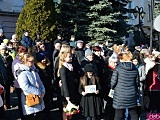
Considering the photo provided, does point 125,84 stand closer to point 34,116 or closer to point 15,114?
point 34,116

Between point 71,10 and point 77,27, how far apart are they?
115 cm

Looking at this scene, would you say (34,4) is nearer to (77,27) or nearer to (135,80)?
(77,27)

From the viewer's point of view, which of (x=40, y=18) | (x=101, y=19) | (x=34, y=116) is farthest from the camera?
(x=101, y=19)

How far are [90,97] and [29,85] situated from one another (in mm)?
1531

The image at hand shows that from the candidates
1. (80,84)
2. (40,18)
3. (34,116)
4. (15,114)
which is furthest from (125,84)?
(40,18)

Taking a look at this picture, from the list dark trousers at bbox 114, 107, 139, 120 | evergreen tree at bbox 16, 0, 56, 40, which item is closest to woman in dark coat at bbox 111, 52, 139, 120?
dark trousers at bbox 114, 107, 139, 120

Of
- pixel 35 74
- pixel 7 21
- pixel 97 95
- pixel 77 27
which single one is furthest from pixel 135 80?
pixel 7 21

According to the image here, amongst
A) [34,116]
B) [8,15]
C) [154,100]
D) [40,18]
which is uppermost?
[8,15]

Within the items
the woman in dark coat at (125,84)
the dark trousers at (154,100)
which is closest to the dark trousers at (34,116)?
the woman in dark coat at (125,84)

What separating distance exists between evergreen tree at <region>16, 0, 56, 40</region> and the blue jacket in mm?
11900

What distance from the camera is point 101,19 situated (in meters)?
21.2

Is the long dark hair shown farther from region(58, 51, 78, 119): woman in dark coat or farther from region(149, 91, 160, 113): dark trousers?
region(149, 91, 160, 113): dark trousers

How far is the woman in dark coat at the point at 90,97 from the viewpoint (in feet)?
24.8

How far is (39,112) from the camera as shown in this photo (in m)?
7.05
